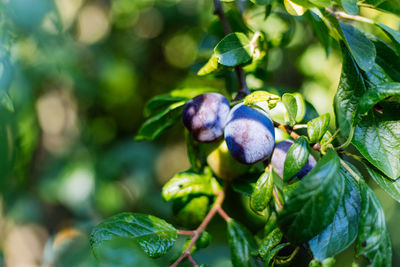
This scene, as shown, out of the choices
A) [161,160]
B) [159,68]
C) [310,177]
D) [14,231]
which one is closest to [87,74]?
[159,68]

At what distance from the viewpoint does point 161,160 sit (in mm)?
2004

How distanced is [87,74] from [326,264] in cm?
158

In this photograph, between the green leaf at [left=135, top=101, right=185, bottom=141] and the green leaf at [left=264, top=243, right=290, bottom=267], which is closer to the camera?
the green leaf at [left=264, top=243, right=290, bottom=267]

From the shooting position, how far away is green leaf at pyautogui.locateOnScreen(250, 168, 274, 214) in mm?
569

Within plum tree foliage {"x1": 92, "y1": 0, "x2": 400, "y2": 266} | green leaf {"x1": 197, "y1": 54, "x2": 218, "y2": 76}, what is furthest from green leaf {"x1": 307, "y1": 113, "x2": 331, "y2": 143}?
green leaf {"x1": 197, "y1": 54, "x2": 218, "y2": 76}

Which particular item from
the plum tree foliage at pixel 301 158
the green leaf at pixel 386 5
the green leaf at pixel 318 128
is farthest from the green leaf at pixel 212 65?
the green leaf at pixel 386 5

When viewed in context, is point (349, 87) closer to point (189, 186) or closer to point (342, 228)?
point (342, 228)

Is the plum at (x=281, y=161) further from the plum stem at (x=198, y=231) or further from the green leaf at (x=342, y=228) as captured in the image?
the plum stem at (x=198, y=231)

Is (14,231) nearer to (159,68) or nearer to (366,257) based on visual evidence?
(159,68)

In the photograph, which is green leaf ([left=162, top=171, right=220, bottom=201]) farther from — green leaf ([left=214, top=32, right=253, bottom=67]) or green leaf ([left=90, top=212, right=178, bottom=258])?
green leaf ([left=214, top=32, right=253, bottom=67])

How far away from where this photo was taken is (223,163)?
71 centimetres

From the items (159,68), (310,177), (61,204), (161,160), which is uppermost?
(310,177)

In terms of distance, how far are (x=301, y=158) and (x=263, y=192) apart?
0.28 ft

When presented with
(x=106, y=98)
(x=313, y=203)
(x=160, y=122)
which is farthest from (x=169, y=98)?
(x=106, y=98)
